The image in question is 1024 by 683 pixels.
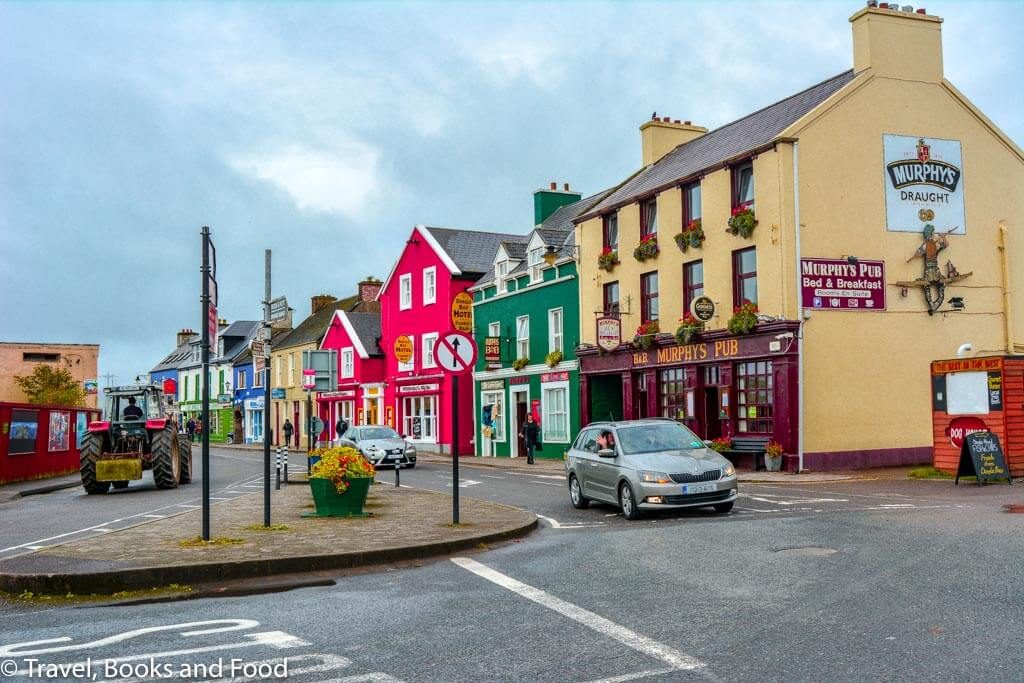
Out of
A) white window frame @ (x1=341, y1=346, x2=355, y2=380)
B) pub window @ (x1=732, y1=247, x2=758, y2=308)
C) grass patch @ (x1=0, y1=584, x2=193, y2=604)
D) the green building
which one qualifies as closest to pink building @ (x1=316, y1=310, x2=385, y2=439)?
white window frame @ (x1=341, y1=346, x2=355, y2=380)

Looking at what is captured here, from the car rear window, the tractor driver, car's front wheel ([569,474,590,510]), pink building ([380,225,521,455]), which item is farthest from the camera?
pink building ([380,225,521,455])

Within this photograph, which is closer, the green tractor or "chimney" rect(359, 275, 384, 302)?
the green tractor

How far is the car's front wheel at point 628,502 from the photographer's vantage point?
1490cm

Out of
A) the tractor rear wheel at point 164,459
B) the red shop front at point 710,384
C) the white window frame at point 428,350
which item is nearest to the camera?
the tractor rear wheel at point 164,459

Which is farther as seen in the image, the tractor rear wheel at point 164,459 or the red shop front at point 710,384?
the red shop front at point 710,384

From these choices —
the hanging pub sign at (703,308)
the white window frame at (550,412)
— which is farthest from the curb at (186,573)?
the white window frame at (550,412)

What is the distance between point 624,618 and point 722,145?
2499 centimetres

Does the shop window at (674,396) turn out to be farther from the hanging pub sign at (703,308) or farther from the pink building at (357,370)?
the pink building at (357,370)

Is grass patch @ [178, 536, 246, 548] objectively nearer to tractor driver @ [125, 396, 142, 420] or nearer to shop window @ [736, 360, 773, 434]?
tractor driver @ [125, 396, 142, 420]

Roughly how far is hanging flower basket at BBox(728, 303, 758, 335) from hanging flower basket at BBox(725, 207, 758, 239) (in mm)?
1979

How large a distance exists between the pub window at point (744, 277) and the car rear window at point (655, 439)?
11.5m

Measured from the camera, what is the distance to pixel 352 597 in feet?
28.7

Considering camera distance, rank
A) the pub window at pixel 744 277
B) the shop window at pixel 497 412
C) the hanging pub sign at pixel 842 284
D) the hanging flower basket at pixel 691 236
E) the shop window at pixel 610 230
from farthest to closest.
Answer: the shop window at pixel 497 412 < the shop window at pixel 610 230 < the hanging flower basket at pixel 691 236 < the pub window at pixel 744 277 < the hanging pub sign at pixel 842 284

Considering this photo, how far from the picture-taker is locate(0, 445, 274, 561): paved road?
14328 millimetres
